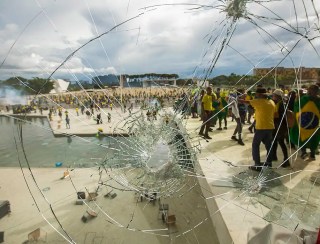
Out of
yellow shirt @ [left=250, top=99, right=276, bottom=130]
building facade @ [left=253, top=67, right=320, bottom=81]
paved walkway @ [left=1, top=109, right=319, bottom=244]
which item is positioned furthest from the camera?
yellow shirt @ [left=250, top=99, right=276, bottom=130]

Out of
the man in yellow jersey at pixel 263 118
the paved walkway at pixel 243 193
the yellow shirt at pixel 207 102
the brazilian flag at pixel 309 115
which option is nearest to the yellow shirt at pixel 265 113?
the man in yellow jersey at pixel 263 118

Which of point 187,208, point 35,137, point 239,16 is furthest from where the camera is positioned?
point 35,137

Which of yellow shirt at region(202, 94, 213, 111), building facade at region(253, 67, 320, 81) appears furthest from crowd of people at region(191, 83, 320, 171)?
yellow shirt at region(202, 94, 213, 111)

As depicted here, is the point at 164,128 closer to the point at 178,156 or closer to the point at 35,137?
the point at 178,156

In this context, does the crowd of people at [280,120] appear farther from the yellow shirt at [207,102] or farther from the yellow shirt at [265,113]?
the yellow shirt at [207,102]

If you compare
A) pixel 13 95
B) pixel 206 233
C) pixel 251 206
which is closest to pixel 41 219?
pixel 206 233

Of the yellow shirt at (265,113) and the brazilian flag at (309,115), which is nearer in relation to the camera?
the yellow shirt at (265,113)

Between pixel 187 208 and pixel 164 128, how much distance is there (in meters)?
2.32

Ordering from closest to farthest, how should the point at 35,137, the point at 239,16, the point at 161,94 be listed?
the point at 239,16, the point at 161,94, the point at 35,137

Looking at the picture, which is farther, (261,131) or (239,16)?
(261,131)

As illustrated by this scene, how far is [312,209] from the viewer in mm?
3158

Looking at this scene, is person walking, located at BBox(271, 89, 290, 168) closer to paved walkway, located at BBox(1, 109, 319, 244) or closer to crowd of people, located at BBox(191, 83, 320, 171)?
crowd of people, located at BBox(191, 83, 320, 171)

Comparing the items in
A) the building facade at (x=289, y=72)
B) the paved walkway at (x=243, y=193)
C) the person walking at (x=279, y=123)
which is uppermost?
the building facade at (x=289, y=72)

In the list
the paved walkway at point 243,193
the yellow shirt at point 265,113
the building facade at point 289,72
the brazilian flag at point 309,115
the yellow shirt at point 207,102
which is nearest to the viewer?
the building facade at point 289,72
